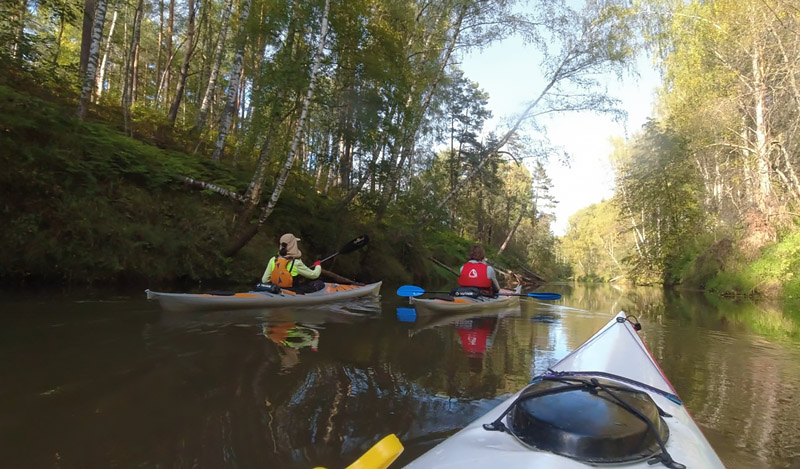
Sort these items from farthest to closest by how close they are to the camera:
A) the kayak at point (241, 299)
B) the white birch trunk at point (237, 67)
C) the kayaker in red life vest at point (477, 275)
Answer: the white birch trunk at point (237, 67) < the kayaker in red life vest at point (477, 275) < the kayak at point (241, 299)

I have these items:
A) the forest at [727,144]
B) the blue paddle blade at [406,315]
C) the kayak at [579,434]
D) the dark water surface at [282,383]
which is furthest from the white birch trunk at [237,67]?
the forest at [727,144]

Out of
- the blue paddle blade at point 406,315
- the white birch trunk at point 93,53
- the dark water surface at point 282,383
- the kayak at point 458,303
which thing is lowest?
the dark water surface at point 282,383

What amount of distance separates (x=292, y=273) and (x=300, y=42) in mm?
5756

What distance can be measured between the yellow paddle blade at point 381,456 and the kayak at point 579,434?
0.17 m

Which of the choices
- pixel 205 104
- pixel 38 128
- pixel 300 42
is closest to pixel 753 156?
pixel 300 42

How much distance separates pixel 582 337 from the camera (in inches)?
262

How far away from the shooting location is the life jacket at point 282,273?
7602 millimetres

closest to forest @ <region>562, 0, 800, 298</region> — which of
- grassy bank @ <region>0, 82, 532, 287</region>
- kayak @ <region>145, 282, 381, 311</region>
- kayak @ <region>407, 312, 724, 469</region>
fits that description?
grassy bank @ <region>0, 82, 532, 287</region>

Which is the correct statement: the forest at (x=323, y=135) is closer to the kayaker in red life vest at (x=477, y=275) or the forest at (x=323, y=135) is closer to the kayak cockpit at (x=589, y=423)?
A: the kayaker in red life vest at (x=477, y=275)

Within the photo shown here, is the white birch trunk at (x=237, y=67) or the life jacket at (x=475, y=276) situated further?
the white birch trunk at (x=237, y=67)

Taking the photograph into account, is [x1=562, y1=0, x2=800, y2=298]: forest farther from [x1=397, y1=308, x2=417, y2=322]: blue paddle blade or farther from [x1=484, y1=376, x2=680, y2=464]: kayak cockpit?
[x1=484, y1=376, x2=680, y2=464]: kayak cockpit

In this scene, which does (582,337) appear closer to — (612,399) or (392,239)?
(612,399)

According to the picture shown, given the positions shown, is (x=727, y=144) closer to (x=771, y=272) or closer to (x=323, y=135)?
(x=771, y=272)

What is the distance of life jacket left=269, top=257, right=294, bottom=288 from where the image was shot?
7602 mm
